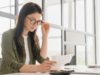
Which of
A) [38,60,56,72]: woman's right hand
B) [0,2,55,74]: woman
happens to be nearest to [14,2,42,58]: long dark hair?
[0,2,55,74]: woman

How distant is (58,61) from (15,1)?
193 centimetres

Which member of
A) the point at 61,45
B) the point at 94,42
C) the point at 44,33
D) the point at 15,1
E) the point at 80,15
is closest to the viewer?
the point at 44,33

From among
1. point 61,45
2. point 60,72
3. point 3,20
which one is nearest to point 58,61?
point 60,72

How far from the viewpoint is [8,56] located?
1663mm

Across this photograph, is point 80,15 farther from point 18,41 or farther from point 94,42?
point 18,41

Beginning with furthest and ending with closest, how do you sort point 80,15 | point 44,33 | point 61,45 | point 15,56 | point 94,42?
point 94,42
point 80,15
point 61,45
point 44,33
point 15,56

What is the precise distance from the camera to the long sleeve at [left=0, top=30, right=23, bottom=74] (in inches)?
64.9

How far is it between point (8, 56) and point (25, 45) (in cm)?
26

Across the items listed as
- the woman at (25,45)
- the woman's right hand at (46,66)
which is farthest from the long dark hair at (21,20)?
the woman's right hand at (46,66)

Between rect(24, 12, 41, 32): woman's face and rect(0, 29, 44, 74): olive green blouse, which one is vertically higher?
rect(24, 12, 41, 32): woman's face

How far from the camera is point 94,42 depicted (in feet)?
20.9

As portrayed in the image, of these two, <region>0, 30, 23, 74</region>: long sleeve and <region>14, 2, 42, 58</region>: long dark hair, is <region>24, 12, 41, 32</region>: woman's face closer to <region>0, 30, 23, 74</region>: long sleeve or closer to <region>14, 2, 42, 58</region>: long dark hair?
<region>14, 2, 42, 58</region>: long dark hair

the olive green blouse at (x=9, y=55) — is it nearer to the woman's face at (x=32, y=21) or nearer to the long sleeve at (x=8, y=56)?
the long sleeve at (x=8, y=56)

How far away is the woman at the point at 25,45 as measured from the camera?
161cm
